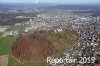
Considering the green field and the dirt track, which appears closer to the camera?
the dirt track

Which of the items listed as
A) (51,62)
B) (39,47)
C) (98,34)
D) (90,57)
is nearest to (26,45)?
(39,47)

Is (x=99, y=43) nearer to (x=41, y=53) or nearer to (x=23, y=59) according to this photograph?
(x=41, y=53)

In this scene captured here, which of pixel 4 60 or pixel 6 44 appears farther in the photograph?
pixel 6 44

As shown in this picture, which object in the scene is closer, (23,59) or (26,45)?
(23,59)

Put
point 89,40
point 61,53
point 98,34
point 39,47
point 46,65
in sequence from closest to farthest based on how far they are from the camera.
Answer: point 46,65 → point 61,53 → point 39,47 → point 89,40 → point 98,34

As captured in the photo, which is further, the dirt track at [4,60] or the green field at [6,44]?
the green field at [6,44]

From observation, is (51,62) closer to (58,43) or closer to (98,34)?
(58,43)

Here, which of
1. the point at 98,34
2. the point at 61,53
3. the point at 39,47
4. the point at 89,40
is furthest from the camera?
the point at 98,34
